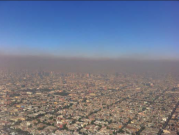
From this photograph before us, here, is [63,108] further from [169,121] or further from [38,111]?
[169,121]

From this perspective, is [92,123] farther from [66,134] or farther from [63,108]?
[63,108]

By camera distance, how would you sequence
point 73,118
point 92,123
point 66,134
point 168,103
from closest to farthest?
point 66,134 → point 92,123 → point 73,118 → point 168,103

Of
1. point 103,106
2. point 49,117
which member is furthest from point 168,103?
point 49,117

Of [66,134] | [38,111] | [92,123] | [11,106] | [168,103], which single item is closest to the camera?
[66,134]

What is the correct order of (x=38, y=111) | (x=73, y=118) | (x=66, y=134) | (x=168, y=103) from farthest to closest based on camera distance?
(x=168, y=103), (x=38, y=111), (x=73, y=118), (x=66, y=134)

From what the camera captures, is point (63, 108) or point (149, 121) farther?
point (63, 108)

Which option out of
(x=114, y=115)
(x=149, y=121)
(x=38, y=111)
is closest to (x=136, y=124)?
(x=149, y=121)

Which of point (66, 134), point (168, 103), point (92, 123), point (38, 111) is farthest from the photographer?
point (168, 103)

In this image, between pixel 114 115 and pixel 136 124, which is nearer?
pixel 136 124
